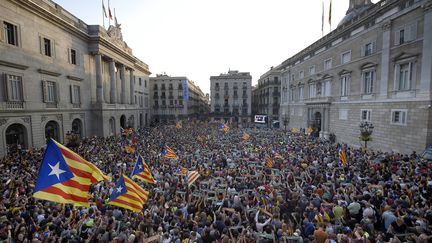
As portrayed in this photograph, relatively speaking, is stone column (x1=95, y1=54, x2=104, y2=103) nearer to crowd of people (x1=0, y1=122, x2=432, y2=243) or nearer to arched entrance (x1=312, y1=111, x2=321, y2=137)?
crowd of people (x1=0, y1=122, x2=432, y2=243)

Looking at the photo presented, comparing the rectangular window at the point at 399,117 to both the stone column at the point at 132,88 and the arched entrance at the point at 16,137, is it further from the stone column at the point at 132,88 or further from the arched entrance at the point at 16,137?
the stone column at the point at 132,88

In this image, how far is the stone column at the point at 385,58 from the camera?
1931cm

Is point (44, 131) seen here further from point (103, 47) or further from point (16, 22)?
point (103, 47)

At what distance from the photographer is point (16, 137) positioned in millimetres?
19453

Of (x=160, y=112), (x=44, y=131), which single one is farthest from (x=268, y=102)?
(x=44, y=131)

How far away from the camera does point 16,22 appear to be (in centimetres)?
1867

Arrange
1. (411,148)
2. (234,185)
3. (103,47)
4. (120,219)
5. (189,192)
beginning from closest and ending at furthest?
1. (120,219)
2. (189,192)
3. (234,185)
4. (411,148)
5. (103,47)

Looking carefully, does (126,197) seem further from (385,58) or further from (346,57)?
(346,57)

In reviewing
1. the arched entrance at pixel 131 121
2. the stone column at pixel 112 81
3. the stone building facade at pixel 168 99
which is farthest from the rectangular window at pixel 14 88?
the stone building facade at pixel 168 99

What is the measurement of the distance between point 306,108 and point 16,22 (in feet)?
122

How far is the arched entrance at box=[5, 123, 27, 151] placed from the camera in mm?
18594

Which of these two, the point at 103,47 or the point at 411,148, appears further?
the point at 103,47

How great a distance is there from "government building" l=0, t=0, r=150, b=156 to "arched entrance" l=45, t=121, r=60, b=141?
10 cm

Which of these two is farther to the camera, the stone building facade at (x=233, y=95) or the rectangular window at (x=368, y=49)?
the stone building facade at (x=233, y=95)
